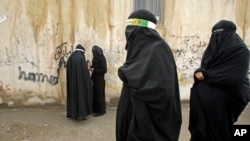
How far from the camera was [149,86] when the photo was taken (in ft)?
8.32

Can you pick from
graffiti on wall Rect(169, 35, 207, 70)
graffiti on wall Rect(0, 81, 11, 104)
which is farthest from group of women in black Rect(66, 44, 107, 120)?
graffiti on wall Rect(169, 35, 207, 70)

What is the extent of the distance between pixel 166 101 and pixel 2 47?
541cm

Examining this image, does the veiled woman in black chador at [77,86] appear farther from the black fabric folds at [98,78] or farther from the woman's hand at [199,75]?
the woman's hand at [199,75]

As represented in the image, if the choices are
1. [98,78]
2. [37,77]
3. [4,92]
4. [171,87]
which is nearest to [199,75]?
[171,87]

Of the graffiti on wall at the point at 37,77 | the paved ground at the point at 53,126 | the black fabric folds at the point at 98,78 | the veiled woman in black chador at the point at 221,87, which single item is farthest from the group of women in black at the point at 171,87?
the graffiti on wall at the point at 37,77

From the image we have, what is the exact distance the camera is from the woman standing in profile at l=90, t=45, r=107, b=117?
6.77 m

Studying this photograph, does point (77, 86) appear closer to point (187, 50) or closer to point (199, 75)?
point (187, 50)

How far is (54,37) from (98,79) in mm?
1379

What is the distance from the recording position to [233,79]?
11.3 feet

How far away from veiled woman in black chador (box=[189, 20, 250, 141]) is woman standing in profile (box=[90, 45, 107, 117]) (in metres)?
3.31

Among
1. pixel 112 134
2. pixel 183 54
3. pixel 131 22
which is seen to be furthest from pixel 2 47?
pixel 131 22

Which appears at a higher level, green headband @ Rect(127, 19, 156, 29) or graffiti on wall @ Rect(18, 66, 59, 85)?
green headband @ Rect(127, 19, 156, 29)

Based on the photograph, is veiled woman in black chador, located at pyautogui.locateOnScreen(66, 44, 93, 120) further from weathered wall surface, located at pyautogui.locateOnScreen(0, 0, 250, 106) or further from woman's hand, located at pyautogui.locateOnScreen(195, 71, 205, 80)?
woman's hand, located at pyautogui.locateOnScreen(195, 71, 205, 80)

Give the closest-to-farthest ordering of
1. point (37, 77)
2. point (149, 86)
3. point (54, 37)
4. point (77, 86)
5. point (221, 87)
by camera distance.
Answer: point (149, 86), point (221, 87), point (77, 86), point (54, 37), point (37, 77)
